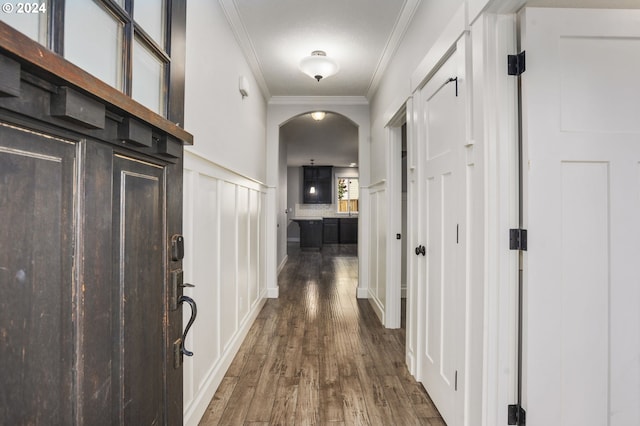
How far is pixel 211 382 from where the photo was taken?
1.94 m

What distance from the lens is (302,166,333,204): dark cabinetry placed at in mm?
10711

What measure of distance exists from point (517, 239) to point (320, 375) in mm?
1624

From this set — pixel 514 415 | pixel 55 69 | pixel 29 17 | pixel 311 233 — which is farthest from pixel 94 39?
pixel 311 233

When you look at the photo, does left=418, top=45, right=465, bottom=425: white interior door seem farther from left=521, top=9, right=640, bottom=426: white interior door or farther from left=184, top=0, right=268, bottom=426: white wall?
left=184, top=0, right=268, bottom=426: white wall

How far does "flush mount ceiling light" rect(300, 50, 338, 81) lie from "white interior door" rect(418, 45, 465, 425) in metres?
1.08

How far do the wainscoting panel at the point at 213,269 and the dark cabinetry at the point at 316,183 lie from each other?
7.68 meters

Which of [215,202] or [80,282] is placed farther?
[215,202]

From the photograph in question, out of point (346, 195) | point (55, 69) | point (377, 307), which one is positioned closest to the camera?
point (55, 69)

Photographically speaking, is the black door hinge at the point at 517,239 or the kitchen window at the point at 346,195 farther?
the kitchen window at the point at 346,195

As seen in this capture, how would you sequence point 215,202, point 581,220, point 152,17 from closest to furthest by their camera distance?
point 152,17
point 581,220
point 215,202

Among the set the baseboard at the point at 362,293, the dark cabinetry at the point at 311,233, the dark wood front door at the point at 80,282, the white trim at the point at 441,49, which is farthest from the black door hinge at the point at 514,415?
the dark cabinetry at the point at 311,233

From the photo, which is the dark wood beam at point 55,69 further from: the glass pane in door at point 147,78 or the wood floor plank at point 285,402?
the wood floor plank at point 285,402

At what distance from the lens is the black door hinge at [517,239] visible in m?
1.27

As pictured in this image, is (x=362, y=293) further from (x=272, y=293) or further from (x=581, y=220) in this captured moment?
(x=581, y=220)
